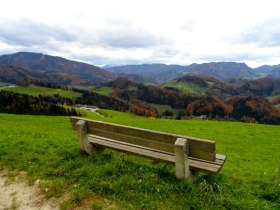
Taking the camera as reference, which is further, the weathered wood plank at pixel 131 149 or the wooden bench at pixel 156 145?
the weathered wood plank at pixel 131 149

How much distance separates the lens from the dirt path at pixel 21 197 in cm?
800

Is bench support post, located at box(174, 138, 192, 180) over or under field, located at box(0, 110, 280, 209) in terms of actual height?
over

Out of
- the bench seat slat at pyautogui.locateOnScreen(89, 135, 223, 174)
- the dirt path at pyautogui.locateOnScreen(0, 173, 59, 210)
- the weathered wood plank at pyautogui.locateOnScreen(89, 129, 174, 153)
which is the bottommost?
the dirt path at pyautogui.locateOnScreen(0, 173, 59, 210)

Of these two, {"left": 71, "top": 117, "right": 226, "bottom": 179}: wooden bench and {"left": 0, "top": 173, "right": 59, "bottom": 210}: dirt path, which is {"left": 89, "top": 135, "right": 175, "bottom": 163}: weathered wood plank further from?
{"left": 0, "top": 173, "right": 59, "bottom": 210}: dirt path

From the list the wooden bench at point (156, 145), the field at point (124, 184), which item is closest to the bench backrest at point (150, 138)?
the wooden bench at point (156, 145)

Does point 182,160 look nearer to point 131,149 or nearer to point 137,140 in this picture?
point 137,140

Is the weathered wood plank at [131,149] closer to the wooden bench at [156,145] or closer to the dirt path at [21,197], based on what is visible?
the wooden bench at [156,145]

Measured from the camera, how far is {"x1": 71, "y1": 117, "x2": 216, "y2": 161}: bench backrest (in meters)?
8.00

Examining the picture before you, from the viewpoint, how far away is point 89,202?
7797mm

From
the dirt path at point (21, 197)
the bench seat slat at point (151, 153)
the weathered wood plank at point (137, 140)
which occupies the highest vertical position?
the weathered wood plank at point (137, 140)

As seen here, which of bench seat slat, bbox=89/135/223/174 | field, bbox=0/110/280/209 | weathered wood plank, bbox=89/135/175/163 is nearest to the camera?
field, bbox=0/110/280/209

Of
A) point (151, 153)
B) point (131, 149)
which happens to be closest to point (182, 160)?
point (151, 153)

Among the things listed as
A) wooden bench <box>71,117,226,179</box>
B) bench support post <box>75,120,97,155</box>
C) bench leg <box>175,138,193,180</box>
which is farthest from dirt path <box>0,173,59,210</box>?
bench leg <box>175,138,193,180</box>

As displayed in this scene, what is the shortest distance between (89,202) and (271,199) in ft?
18.2
